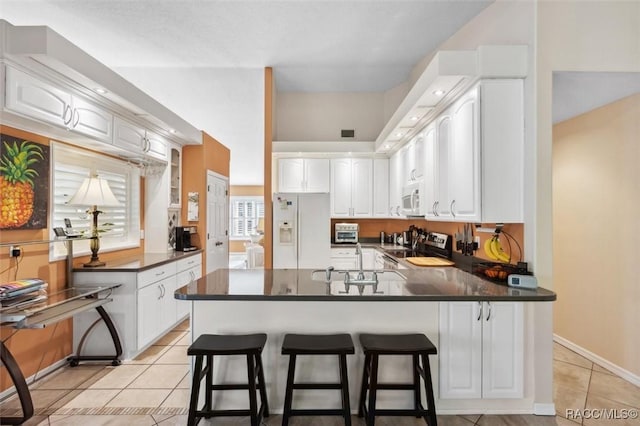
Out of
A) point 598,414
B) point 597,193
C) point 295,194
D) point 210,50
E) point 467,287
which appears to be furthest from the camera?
point 295,194

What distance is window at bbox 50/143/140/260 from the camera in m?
2.87

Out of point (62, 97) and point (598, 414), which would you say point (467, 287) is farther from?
point (62, 97)

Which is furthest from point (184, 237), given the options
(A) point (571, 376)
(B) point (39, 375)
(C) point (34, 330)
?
(A) point (571, 376)

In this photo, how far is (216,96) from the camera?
5.21 metres

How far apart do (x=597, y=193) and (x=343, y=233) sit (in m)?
3.21

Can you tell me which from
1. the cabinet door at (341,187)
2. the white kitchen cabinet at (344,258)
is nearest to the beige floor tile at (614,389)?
the white kitchen cabinet at (344,258)

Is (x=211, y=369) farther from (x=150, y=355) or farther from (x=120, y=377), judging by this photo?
(x=150, y=355)

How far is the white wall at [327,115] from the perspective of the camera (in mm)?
5684

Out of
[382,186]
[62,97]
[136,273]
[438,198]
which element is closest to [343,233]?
[382,186]

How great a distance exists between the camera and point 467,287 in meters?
2.08

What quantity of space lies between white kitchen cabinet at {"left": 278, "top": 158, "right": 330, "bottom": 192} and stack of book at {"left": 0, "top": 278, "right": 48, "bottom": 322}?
3.41m

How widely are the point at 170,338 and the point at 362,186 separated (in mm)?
3470

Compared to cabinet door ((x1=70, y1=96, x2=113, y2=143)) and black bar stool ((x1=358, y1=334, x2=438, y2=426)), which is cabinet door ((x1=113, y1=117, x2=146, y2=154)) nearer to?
cabinet door ((x1=70, y1=96, x2=113, y2=143))

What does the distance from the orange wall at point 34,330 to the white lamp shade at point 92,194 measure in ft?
1.14
